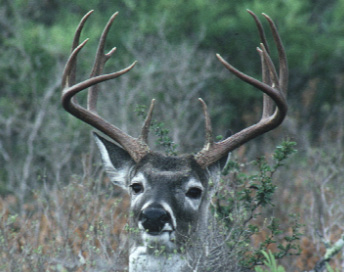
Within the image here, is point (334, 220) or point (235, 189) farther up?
point (235, 189)

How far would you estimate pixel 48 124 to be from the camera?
10.8 m

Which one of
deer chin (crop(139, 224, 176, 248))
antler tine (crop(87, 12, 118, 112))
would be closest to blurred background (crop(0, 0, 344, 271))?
antler tine (crop(87, 12, 118, 112))

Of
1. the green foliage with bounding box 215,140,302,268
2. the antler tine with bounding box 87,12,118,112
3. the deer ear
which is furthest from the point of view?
the antler tine with bounding box 87,12,118,112

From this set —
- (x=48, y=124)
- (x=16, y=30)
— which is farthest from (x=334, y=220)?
(x=16, y=30)

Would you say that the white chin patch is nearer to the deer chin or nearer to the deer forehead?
the deer chin

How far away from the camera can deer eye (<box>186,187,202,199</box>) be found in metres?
5.72

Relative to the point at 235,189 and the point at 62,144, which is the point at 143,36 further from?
the point at 235,189

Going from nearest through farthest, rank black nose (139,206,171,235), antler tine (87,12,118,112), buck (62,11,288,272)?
1. black nose (139,206,171,235)
2. buck (62,11,288,272)
3. antler tine (87,12,118,112)

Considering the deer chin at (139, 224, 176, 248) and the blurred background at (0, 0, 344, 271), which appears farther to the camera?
the blurred background at (0, 0, 344, 271)

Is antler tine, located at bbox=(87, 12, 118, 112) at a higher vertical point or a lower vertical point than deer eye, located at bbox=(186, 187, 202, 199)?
higher

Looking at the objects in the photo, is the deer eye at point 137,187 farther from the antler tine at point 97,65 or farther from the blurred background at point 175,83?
the blurred background at point 175,83

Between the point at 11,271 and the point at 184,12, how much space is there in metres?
8.24

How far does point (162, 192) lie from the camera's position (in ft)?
18.1

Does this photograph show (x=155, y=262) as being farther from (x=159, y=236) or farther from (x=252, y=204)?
(x=252, y=204)
